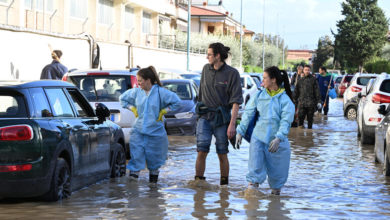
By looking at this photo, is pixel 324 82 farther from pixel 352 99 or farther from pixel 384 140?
pixel 384 140

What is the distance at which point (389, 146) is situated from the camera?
11023mm

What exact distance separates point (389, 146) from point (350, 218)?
3.09 m

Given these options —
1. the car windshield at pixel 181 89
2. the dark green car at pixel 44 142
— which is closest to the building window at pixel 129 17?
the car windshield at pixel 181 89

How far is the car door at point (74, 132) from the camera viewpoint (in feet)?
28.8

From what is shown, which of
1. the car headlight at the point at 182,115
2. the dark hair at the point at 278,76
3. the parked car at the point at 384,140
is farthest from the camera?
the car headlight at the point at 182,115

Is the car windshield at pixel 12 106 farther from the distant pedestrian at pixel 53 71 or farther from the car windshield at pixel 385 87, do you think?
the car windshield at pixel 385 87

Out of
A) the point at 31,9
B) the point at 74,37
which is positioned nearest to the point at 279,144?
the point at 74,37

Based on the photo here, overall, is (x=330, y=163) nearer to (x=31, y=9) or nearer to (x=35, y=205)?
(x=35, y=205)

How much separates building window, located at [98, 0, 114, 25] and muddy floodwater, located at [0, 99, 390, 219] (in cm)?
3432

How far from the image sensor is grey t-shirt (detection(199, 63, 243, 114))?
10.2 metres

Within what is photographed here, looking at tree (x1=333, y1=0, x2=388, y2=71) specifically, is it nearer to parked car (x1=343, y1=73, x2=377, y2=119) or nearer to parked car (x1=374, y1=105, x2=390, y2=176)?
parked car (x1=343, y1=73, x2=377, y2=119)

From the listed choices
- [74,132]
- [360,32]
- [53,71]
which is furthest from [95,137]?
[360,32]

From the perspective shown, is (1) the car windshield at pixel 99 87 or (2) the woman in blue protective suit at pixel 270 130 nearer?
(2) the woman in blue protective suit at pixel 270 130

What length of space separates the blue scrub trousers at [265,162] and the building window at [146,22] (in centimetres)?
4982
